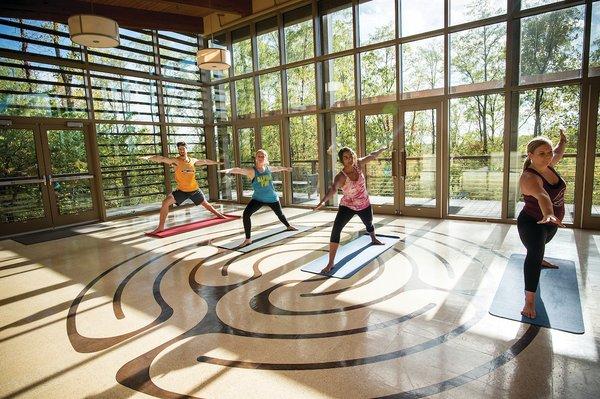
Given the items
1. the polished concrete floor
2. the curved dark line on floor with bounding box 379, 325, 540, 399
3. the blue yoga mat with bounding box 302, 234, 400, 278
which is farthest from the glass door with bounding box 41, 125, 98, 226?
the curved dark line on floor with bounding box 379, 325, 540, 399

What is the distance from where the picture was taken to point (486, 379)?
1.94 meters

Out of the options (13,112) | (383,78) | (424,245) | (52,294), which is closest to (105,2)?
(13,112)

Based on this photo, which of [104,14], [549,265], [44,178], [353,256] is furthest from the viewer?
[104,14]

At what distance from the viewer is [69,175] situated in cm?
693

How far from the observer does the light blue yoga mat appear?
4817 mm

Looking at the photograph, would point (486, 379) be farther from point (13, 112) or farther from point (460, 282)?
point (13, 112)

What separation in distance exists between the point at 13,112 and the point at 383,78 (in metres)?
6.67

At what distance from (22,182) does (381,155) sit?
6.53m

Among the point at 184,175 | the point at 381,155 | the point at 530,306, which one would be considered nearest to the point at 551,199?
the point at 530,306

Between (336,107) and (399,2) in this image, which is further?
(336,107)

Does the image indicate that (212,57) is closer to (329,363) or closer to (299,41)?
(299,41)

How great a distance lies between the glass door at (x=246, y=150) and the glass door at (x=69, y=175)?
10.8 ft

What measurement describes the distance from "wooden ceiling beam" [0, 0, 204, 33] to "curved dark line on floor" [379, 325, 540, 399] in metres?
8.09

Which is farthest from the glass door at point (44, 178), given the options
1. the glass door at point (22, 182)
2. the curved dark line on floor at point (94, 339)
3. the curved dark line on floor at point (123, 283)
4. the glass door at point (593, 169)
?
the glass door at point (593, 169)
